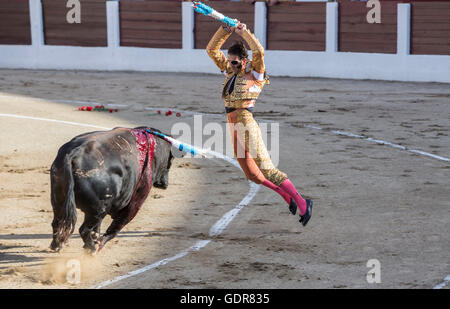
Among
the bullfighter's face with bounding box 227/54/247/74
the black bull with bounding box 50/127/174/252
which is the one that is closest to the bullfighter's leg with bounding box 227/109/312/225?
the bullfighter's face with bounding box 227/54/247/74

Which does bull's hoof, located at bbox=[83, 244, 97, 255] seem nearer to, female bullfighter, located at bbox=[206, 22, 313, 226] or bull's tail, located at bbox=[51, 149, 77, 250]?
bull's tail, located at bbox=[51, 149, 77, 250]

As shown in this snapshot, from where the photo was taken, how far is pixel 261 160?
5.16m

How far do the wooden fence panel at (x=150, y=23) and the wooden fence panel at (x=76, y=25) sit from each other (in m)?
0.49

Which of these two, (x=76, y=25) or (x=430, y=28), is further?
(x=76, y=25)

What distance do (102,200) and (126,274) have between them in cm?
42

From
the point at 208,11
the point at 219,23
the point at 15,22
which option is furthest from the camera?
the point at 15,22

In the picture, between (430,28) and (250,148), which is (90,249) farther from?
(430,28)

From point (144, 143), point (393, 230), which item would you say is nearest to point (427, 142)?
point (393, 230)

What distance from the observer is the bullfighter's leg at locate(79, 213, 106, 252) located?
436 centimetres

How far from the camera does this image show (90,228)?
4422 millimetres

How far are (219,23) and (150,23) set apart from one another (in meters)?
1.57

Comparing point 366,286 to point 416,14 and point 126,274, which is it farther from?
point 416,14

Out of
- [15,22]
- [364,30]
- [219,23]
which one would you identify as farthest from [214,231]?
[15,22]

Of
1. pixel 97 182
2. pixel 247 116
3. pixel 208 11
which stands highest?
pixel 208 11
